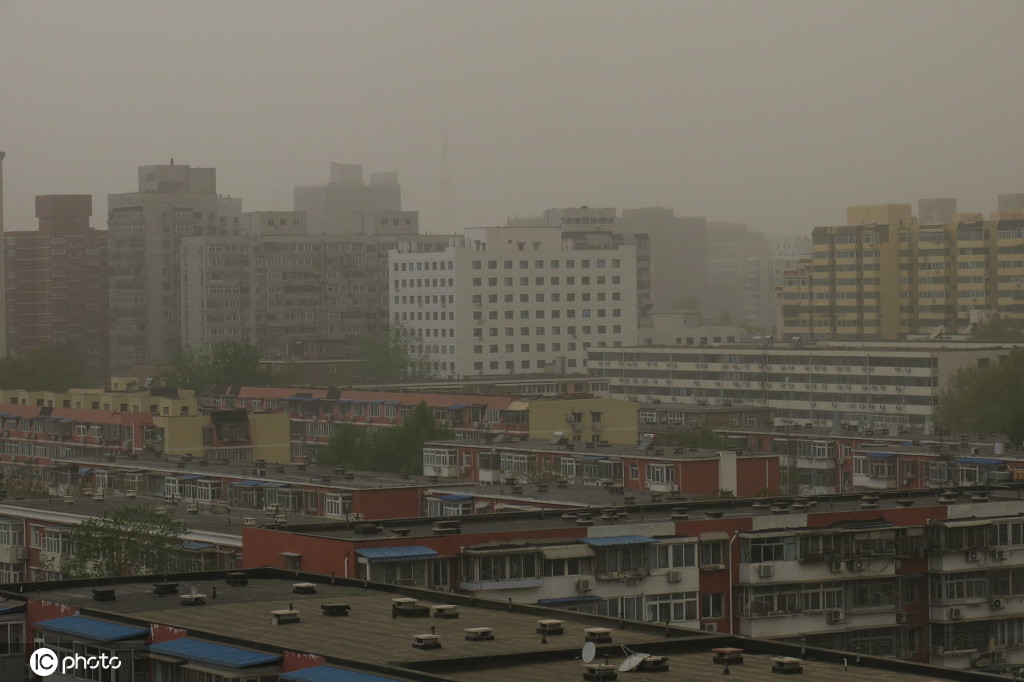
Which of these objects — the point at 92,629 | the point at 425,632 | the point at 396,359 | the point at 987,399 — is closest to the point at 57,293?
the point at 396,359

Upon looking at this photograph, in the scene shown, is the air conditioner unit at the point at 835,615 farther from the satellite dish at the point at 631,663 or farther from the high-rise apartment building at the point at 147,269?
the high-rise apartment building at the point at 147,269

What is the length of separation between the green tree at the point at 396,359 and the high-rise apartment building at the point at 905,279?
43.9ft

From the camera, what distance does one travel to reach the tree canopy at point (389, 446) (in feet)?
106

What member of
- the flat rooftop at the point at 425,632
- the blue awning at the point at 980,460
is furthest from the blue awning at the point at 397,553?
the blue awning at the point at 980,460

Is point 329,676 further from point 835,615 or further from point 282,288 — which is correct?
point 282,288

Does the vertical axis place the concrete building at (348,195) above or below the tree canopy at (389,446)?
above

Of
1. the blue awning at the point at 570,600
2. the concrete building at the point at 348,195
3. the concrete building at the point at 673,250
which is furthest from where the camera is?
the concrete building at the point at 673,250

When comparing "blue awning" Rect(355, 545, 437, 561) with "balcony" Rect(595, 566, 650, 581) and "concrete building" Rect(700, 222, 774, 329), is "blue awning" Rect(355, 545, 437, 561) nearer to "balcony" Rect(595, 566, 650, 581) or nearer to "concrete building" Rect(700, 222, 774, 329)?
"balcony" Rect(595, 566, 650, 581)

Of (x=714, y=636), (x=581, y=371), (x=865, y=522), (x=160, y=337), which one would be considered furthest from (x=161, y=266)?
(x=714, y=636)

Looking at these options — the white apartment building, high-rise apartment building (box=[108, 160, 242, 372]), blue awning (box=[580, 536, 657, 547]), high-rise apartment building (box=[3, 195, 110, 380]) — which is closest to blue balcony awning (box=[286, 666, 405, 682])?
blue awning (box=[580, 536, 657, 547])

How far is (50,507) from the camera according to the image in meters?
22.1

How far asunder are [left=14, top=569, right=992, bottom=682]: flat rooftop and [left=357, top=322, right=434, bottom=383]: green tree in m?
40.6

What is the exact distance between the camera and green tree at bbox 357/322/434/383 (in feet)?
177

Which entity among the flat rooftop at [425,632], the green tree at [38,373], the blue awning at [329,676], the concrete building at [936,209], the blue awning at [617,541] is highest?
the concrete building at [936,209]
